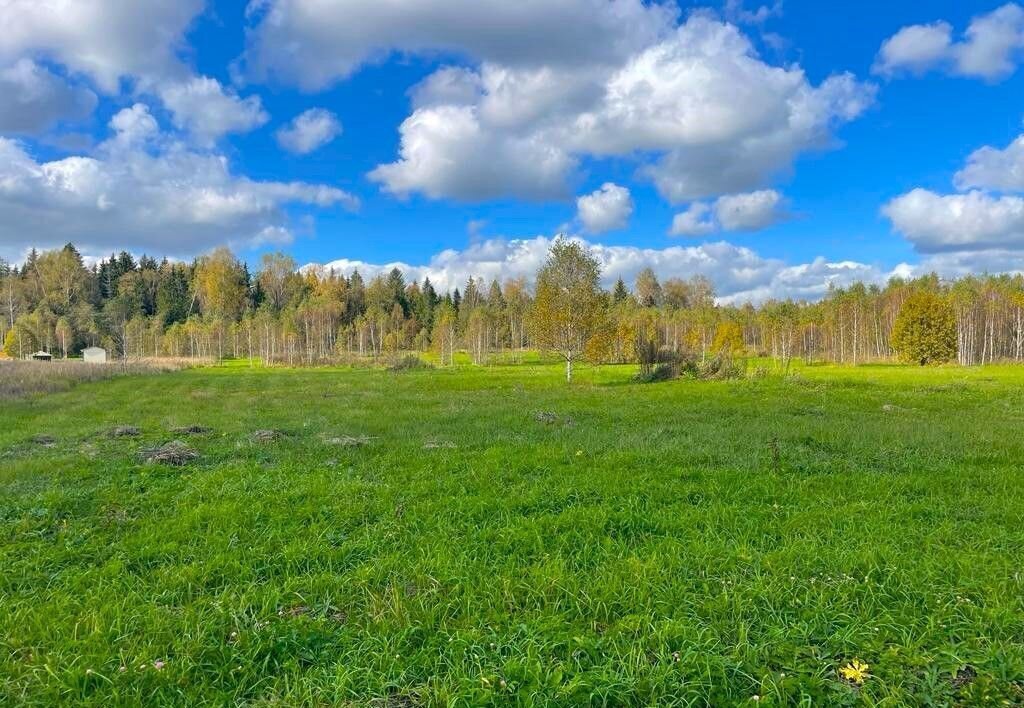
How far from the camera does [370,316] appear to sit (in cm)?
9731

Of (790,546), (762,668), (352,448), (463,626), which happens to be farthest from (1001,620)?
(352,448)

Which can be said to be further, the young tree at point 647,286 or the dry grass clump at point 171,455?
the young tree at point 647,286

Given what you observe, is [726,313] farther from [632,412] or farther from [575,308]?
[632,412]

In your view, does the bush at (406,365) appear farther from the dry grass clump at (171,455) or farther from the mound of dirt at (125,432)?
the dry grass clump at (171,455)

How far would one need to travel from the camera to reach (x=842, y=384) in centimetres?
3123

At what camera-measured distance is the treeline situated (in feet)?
255

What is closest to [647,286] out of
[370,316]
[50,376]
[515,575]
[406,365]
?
[370,316]

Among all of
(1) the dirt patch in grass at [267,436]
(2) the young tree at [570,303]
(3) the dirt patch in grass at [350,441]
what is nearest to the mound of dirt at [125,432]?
(1) the dirt patch in grass at [267,436]

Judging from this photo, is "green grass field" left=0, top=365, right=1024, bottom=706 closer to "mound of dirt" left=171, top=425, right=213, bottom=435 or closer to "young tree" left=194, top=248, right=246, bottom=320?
"mound of dirt" left=171, top=425, right=213, bottom=435

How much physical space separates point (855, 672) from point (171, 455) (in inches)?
465

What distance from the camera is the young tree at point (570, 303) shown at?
37469mm

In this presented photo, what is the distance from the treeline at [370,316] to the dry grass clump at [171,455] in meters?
55.7

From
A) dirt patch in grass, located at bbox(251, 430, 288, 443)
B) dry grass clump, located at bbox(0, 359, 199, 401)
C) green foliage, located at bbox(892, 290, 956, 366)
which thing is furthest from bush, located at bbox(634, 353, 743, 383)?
green foliage, located at bbox(892, 290, 956, 366)

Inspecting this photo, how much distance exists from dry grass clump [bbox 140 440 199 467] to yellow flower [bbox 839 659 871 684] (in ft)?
36.7
